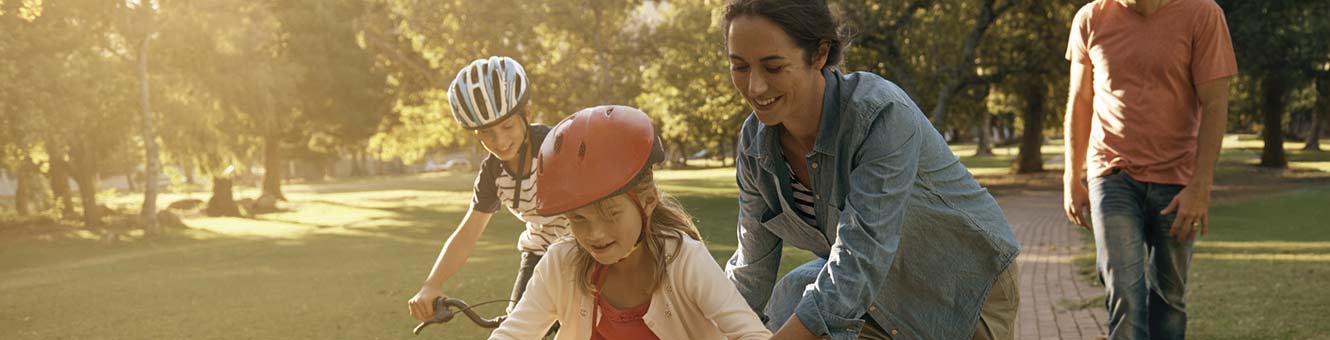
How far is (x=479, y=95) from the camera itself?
4.31 metres

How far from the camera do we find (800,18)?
2904 mm

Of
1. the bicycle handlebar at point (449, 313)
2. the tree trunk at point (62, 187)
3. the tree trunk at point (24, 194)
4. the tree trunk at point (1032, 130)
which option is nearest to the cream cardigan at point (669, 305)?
the bicycle handlebar at point (449, 313)

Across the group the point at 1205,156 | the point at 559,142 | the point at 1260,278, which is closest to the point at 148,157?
the point at 1260,278

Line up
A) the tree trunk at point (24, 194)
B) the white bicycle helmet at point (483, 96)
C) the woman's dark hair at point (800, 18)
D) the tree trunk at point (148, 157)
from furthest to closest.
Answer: the tree trunk at point (24, 194) < the tree trunk at point (148, 157) < the white bicycle helmet at point (483, 96) < the woman's dark hair at point (800, 18)

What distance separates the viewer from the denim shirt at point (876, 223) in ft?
8.90

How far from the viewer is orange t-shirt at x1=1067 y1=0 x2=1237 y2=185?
4785 millimetres

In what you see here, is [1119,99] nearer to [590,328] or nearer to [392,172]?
[590,328]

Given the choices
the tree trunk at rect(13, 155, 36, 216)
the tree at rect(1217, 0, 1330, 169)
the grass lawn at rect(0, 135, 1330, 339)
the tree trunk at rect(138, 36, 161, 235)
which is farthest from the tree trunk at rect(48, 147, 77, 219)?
the tree at rect(1217, 0, 1330, 169)

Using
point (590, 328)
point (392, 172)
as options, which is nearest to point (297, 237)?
point (590, 328)

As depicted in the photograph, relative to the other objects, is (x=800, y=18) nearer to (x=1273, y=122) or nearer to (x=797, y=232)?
(x=797, y=232)

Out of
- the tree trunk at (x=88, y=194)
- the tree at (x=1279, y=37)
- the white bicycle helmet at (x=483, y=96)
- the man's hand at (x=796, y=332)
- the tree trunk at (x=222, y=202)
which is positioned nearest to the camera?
the man's hand at (x=796, y=332)

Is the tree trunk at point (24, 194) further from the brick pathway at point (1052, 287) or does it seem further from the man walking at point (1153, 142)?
the man walking at point (1153, 142)

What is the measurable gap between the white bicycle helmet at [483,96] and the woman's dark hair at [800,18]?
142 cm

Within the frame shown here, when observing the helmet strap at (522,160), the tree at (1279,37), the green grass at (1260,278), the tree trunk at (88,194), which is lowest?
the green grass at (1260,278)
